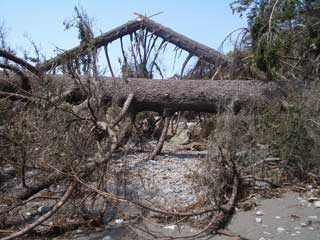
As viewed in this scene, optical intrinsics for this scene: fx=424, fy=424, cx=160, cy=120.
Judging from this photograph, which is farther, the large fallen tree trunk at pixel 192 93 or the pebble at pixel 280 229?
the large fallen tree trunk at pixel 192 93

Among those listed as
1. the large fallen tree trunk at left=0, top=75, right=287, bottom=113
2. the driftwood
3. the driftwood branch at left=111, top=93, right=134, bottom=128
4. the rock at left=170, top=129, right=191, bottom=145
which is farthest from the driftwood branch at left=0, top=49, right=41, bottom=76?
the rock at left=170, top=129, right=191, bottom=145

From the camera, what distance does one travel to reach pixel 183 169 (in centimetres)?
581

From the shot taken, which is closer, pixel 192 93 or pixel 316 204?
pixel 316 204

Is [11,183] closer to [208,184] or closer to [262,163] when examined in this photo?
[208,184]

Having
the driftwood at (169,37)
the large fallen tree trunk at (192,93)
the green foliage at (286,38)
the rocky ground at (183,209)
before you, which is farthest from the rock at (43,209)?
the driftwood at (169,37)

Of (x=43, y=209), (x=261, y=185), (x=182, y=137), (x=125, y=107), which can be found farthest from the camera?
(x=182, y=137)

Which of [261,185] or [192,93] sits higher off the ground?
[192,93]

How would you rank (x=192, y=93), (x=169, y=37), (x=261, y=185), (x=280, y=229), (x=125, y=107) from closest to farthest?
(x=280, y=229) → (x=261, y=185) → (x=125, y=107) → (x=192, y=93) → (x=169, y=37)

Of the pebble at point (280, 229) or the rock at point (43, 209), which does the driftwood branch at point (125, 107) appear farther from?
the pebble at point (280, 229)

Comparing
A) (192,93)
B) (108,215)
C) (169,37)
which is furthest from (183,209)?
(169,37)

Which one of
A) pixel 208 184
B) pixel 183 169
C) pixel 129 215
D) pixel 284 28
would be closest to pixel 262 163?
pixel 208 184

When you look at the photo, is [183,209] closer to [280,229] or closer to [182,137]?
[280,229]

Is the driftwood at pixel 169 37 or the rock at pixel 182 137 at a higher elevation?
the driftwood at pixel 169 37

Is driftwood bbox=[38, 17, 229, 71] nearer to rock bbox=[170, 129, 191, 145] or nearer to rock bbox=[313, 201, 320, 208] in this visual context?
rock bbox=[170, 129, 191, 145]
